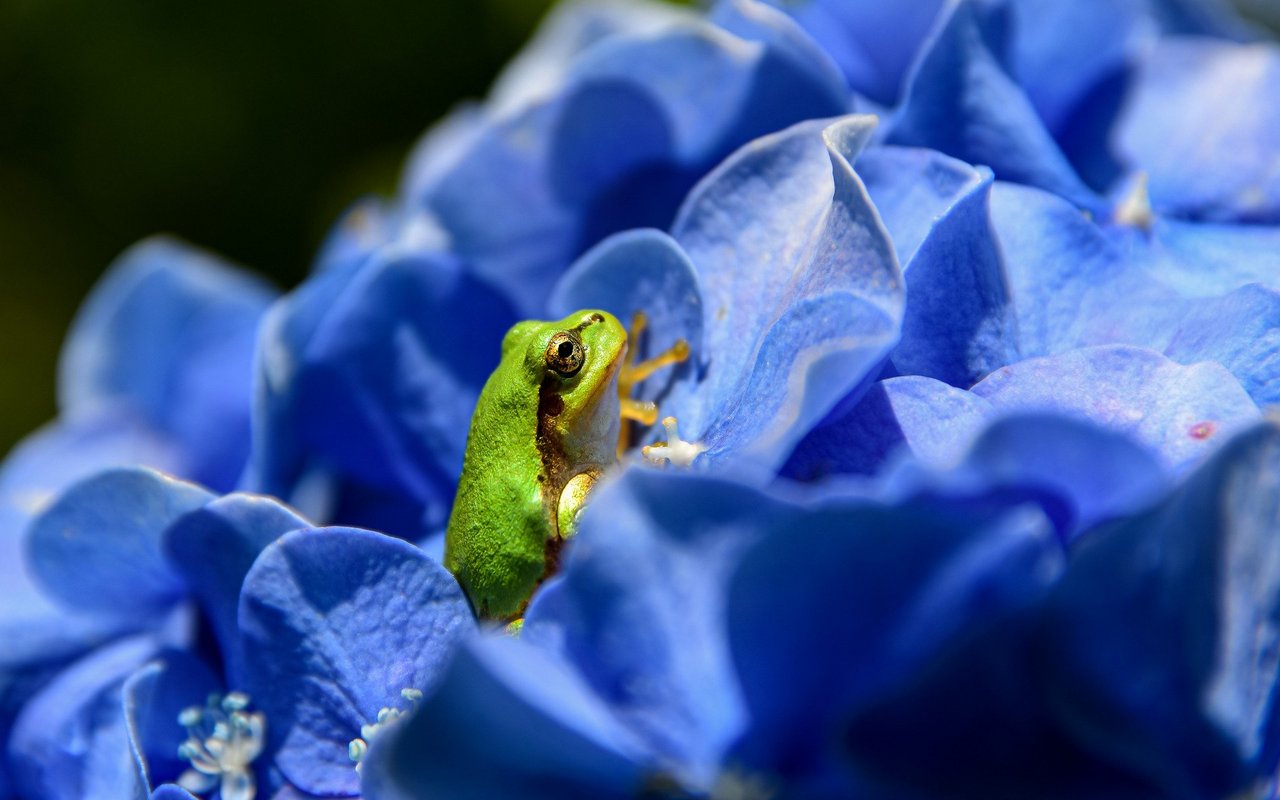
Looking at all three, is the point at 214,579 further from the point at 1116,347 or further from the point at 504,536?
the point at 1116,347

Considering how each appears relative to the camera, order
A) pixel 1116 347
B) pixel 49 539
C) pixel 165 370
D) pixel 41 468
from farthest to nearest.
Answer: pixel 165 370, pixel 41 468, pixel 49 539, pixel 1116 347

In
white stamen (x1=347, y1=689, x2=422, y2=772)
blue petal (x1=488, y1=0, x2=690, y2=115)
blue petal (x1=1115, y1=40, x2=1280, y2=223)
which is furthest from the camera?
blue petal (x1=488, y1=0, x2=690, y2=115)

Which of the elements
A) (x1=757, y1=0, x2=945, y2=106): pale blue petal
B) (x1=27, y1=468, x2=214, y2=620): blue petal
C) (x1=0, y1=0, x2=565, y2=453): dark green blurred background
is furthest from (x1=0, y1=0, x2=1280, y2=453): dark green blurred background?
(x1=27, y1=468, x2=214, y2=620): blue petal

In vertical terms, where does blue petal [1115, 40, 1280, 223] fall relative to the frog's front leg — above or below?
above

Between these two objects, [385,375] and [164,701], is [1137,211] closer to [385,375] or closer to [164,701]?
[385,375]

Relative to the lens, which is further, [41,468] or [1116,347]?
[41,468]

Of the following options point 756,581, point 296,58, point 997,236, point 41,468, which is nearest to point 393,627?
point 756,581

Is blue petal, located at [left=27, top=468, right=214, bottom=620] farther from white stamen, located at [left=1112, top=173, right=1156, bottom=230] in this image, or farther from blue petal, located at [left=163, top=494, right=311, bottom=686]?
white stamen, located at [left=1112, top=173, right=1156, bottom=230]
